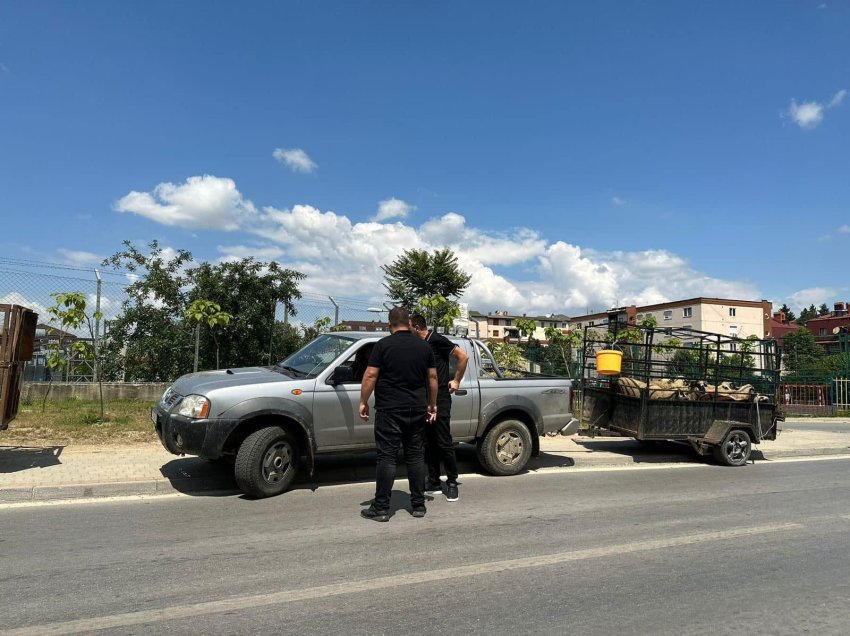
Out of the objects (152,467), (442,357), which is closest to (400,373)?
(442,357)

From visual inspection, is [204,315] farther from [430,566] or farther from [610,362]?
[430,566]

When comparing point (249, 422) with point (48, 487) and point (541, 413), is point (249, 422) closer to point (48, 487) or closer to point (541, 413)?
point (48, 487)

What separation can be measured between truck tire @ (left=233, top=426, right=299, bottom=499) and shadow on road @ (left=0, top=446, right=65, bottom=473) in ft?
9.76

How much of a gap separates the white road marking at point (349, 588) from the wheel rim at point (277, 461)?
2544 millimetres

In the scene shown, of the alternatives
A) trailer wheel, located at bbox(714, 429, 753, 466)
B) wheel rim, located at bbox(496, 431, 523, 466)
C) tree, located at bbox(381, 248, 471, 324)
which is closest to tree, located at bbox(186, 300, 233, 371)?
wheel rim, located at bbox(496, 431, 523, 466)

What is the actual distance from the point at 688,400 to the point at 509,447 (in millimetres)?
3422

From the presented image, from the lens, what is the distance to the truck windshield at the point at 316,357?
272 inches

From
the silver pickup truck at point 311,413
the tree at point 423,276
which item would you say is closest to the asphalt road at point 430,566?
the silver pickup truck at point 311,413

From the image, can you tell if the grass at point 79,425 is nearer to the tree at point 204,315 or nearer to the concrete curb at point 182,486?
the tree at point 204,315

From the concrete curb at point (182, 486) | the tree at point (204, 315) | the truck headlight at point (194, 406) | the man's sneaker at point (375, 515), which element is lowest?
the man's sneaker at point (375, 515)

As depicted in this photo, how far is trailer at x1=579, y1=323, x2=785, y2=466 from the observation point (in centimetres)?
922

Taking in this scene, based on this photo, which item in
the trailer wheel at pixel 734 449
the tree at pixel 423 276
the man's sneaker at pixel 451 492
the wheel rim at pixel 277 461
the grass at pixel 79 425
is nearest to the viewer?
the wheel rim at pixel 277 461

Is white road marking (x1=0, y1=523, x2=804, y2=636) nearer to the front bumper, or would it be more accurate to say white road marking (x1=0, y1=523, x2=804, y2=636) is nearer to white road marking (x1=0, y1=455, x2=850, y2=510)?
the front bumper

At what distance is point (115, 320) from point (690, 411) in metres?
12.0
